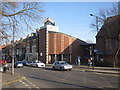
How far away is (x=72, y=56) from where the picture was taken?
179 ft

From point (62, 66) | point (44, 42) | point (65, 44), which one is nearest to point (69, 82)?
point (62, 66)

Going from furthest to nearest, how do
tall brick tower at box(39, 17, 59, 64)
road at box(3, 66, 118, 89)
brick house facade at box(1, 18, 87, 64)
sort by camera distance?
brick house facade at box(1, 18, 87, 64)
tall brick tower at box(39, 17, 59, 64)
road at box(3, 66, 118, 89)

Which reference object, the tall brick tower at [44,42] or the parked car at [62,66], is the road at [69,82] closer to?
the parked car at [62,66]

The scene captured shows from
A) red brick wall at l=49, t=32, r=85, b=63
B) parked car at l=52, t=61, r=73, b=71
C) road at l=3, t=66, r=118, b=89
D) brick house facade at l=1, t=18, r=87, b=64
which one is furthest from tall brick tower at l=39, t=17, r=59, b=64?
road at l=3, t=66, r=118, b=89

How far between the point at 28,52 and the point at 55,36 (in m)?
16.9

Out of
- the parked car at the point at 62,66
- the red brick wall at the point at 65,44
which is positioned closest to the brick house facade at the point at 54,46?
the red brick wall at the point at 65,44

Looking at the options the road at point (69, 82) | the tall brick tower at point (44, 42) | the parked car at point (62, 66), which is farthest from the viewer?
the tall brick tower at point (44, 42)

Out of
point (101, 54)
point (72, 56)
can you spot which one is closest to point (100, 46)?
point (101, 54)

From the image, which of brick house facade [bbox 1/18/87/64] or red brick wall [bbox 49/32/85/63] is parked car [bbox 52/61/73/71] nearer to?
brick house facade [bbox 1/18/87/64]

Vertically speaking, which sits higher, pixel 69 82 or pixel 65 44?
pixel 65 44

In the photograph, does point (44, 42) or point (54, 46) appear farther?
point (44, 42)

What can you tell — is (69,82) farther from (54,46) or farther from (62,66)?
(54,46)

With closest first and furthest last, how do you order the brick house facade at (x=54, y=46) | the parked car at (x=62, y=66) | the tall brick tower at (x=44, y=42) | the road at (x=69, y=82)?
the road at (x=69, y=82) < the parked car at (x=62, y=66) < the tall brick tower at (x=44, y=42) < the brick house facade at (x=54, y=46)

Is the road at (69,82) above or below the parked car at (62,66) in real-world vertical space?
below
